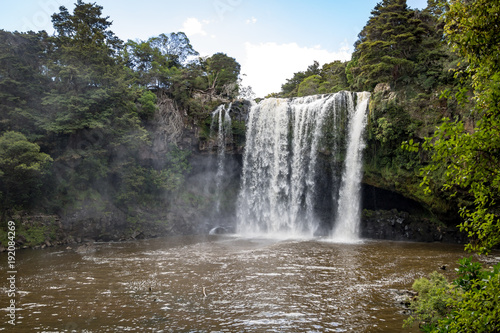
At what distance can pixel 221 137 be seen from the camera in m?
27.9

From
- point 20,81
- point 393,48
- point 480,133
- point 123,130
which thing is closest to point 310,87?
point 393,48

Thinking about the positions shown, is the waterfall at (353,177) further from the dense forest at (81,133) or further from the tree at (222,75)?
the tree at (222,75)

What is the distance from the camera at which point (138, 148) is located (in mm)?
24953

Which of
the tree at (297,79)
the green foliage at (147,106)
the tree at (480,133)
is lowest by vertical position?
the tree at (480,133)

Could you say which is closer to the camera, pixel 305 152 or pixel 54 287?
pixel 54 287

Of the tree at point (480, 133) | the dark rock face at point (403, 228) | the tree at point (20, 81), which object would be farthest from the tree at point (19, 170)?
the dark rock face at point (403, 228)

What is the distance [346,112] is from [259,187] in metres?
9.47

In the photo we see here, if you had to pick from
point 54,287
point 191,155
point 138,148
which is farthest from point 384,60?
point 54,287

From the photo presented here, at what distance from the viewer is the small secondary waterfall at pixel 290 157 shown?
23.6m

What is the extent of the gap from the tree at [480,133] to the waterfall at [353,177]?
62.6 feet

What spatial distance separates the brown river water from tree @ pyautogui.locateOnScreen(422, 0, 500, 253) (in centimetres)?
529

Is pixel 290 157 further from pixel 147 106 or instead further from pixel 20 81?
pixel 20 81

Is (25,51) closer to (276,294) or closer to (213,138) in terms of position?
(213,138)

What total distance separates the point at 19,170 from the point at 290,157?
18550mm
